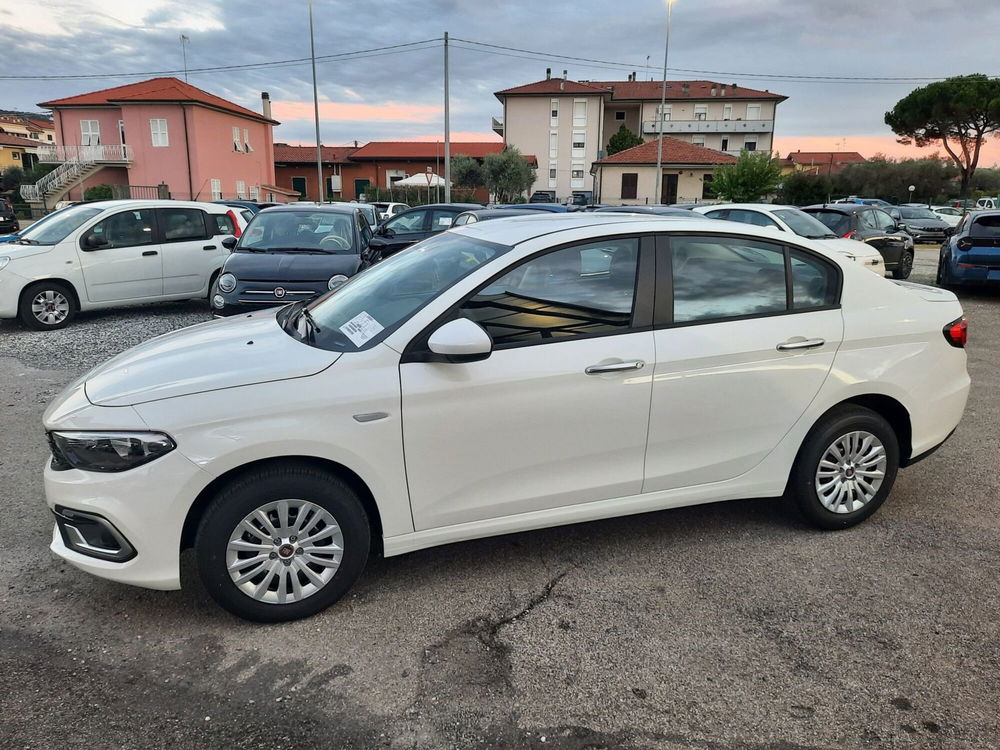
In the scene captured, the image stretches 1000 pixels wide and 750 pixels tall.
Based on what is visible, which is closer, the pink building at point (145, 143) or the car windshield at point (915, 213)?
A: the car windshield at point (915, 213)

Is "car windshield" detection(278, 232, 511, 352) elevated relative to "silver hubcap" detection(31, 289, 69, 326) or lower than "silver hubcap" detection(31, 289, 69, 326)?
elevated

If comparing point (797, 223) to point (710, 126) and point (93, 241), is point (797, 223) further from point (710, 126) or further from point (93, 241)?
point (710, 126)

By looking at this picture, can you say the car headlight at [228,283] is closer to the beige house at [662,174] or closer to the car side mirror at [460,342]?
the car side mirror at [460,342]

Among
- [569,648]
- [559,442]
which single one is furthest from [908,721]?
[559,442]

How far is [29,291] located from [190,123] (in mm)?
40527

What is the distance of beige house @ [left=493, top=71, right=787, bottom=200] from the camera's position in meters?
67.2

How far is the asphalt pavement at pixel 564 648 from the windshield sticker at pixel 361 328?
1.17m

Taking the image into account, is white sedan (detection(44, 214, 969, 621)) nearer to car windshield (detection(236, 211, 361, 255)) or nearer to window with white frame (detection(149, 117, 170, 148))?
car windshield (detection(236, 211, 361, 255))

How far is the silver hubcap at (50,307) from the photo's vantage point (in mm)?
9672

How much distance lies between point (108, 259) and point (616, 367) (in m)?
9.04

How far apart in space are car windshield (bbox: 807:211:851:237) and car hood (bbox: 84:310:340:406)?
12111 mm

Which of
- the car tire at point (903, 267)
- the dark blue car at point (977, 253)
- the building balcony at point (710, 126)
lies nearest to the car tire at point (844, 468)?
the dark blue car at point (977, 253)

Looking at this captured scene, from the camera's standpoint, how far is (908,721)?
2.58 metres

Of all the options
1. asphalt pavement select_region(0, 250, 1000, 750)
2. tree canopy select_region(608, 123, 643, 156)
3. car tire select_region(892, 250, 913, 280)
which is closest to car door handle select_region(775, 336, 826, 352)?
asphalt pavement select_region(0, 250, 1000, 750)
